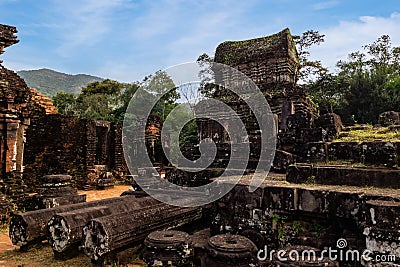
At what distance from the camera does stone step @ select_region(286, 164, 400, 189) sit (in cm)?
409

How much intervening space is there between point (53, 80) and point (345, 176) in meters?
95.8

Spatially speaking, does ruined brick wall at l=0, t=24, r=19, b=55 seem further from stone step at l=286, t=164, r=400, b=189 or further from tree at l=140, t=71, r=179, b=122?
tree at l=140, t=71, r=179, b=122

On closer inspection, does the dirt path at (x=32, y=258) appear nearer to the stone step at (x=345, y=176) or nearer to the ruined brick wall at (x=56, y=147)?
the stone step at (x=345, y=176)

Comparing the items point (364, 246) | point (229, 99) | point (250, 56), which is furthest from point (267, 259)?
point (250, 56)

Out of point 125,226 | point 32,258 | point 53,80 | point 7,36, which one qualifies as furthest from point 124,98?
point 53,80

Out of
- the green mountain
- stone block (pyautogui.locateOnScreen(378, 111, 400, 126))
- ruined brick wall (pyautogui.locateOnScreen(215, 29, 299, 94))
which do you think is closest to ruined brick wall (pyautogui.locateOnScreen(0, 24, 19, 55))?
ruined brick wall (pyautogui.locateOnScreen(215, 29, 299, 94))

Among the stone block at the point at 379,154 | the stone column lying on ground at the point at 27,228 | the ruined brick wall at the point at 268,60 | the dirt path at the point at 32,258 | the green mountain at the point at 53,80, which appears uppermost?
the green mountain at the point at 53,80

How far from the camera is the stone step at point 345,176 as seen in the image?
161 inches

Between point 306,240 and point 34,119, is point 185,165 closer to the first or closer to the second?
point 306,240

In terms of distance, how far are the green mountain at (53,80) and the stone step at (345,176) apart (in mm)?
80725

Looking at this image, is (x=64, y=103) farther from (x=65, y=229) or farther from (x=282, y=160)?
(x=282, y=160)

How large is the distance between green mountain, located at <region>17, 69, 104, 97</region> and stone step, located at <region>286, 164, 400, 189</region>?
8072 cm

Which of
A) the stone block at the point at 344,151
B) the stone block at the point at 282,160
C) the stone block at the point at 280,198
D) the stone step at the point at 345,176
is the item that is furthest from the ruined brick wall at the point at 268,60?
the stone block at the point at 280,198

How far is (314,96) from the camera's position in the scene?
2105cm
